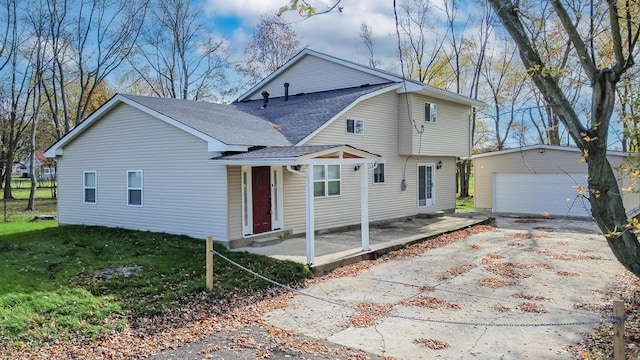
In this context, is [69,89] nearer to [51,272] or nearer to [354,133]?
[354,133]

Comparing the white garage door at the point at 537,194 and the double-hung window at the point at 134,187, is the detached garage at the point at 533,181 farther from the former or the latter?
the double-hung window at the point at 134,187

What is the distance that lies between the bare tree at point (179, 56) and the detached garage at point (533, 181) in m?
20.0

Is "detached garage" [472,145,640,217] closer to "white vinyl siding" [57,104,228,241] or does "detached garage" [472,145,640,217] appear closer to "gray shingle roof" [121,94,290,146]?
"gray shingle roof" [121,94,290,146]

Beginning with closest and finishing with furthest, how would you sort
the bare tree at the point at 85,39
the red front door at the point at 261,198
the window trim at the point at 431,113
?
the red front door at the point at 261,198 → the window trim at the point at 431,113 → the bare tree at the point at 85,39

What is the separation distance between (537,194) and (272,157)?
14421 mm

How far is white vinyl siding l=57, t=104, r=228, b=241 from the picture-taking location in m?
11.6

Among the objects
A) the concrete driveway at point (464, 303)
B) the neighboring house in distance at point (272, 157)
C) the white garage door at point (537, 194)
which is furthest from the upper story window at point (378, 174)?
the white garage door at point (537, 194)

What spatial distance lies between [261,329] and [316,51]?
14.5m

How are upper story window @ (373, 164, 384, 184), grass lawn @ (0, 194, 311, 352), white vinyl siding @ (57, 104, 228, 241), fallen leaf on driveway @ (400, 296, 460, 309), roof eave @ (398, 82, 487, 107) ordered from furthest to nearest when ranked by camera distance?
upper story window @ (373, 164, 384, 184) < roof eave @ (398, 82, 487, 107) < white vinyl siding @ (57, 104, 228, 241) < fallen leaf on driveway @ (400, 296, 460, 309) < grass lawn @ (0, 194, 311, 352)

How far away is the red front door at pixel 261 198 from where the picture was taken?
39.8 feet

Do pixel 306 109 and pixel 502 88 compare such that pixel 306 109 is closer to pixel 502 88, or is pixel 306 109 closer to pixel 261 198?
pixel 261 198

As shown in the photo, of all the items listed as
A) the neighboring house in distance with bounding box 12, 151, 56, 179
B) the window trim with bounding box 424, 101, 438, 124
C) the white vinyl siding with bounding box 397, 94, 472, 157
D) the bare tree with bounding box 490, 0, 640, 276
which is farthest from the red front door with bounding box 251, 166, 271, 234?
the neighboring house in distance with bounding box 12, 151, 56, 179

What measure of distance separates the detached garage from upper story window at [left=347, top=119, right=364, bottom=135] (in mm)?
8330

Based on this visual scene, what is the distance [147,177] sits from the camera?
12992mm
